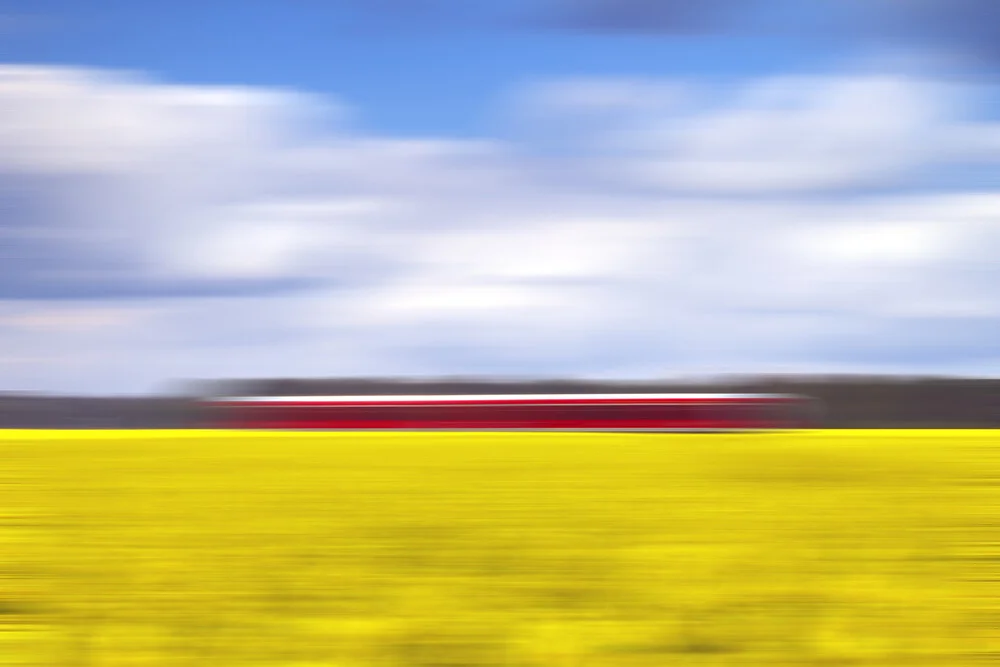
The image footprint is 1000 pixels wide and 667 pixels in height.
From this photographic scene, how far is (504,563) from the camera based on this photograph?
7457 millimetres

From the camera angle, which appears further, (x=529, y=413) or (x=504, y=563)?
(x=529, y=413)

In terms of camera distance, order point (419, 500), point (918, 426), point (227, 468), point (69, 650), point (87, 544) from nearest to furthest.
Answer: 1. point (69, 650)
2. point (87, 544)
3. point (419, 500)
4. point (227, 468)
5. point (918, 426)

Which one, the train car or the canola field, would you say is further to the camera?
the train car

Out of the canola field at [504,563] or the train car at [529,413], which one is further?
the train car at [529,413]

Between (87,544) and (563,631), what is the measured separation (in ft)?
11.5

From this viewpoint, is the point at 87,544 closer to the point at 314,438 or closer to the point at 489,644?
the point at 489,644

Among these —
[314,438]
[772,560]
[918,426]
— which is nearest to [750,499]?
[772,560]

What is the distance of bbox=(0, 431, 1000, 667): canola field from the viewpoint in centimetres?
582

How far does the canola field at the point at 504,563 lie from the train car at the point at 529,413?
6.10m

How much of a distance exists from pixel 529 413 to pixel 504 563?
39.9 feet

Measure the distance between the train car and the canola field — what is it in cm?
610

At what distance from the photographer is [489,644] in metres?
5.83

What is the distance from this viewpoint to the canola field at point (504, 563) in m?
5.82

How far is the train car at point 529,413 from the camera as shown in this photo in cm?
1870
